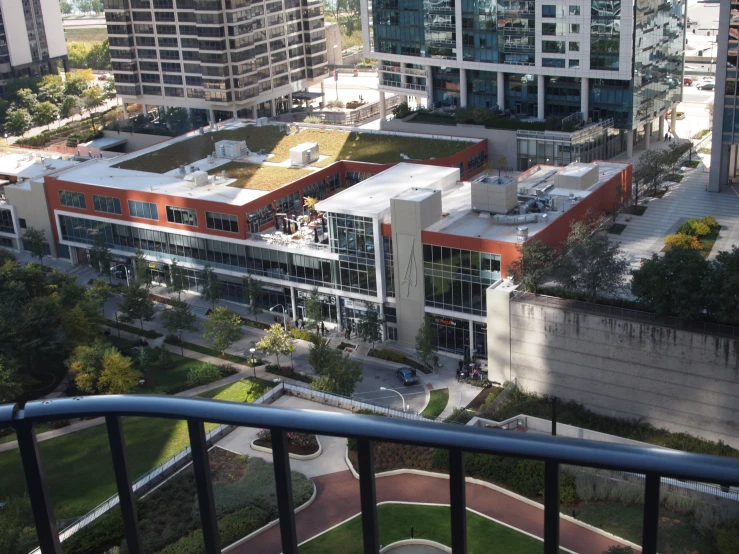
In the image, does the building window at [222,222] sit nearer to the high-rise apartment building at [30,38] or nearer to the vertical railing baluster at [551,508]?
the vertical railing baluster at [551,508]

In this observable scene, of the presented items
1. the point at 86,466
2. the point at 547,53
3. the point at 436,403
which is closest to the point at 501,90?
the point at 547,53

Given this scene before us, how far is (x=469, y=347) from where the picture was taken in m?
42.0

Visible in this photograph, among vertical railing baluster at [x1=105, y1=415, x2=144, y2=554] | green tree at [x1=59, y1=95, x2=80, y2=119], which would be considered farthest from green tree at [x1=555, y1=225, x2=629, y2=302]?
green tree at [x1=59, y1=95, x2=80, y2=119]

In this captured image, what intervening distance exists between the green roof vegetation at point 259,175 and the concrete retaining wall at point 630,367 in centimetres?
1991

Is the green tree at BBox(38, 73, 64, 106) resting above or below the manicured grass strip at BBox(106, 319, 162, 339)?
above

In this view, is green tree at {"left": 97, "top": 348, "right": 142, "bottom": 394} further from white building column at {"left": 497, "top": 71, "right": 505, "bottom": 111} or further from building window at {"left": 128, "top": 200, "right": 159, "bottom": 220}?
white building column at {"left": 497, "top": 71, "right": 505, "bottom": 111}

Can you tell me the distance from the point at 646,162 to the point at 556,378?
61.5 ft

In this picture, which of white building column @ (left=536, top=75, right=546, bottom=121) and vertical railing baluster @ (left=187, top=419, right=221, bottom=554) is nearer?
vertical railing baluster @ (left=187, top=419, right=221, bottom=554)

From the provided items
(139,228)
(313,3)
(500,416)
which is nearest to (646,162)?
(500,416)

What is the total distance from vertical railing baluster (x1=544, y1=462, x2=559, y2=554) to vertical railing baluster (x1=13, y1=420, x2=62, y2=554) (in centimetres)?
293

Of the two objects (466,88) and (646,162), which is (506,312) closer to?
(646,162)

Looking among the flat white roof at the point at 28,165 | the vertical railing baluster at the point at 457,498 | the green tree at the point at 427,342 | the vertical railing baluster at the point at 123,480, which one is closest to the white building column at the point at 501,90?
the green tree at the point at 427,342

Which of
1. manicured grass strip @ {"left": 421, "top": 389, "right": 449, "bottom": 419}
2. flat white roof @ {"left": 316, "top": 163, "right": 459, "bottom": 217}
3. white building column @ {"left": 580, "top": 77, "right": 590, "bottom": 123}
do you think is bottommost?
manicured grass strip @ {"left": 421, "top": 389, "right": 449, "bottom": 419}

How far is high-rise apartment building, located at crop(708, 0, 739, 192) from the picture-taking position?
47000 millimetres
